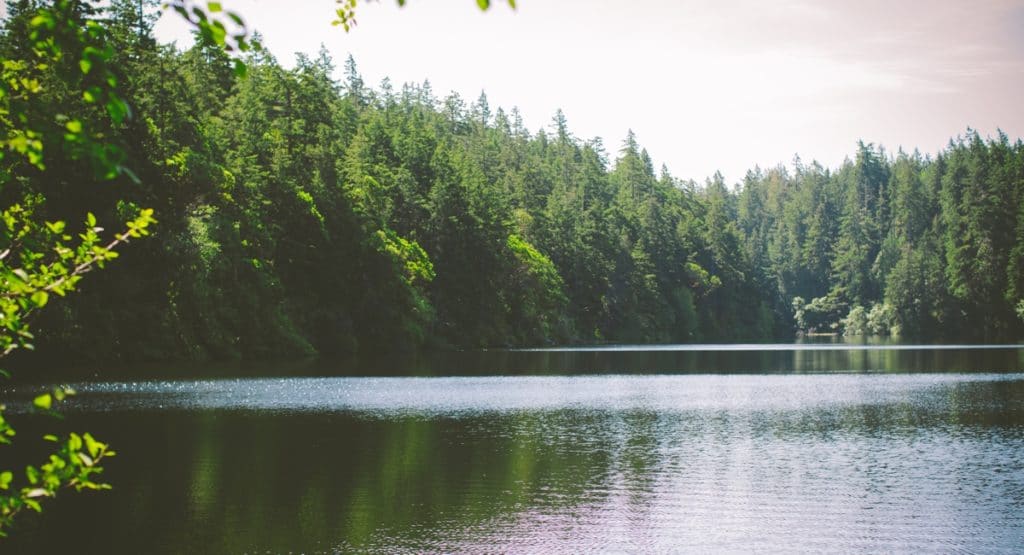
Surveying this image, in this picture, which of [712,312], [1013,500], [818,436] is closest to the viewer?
[1013,500]

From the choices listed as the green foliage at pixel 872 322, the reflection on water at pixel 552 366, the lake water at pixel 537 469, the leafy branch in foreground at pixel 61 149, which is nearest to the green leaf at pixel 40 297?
the leafy branch in foreground at pixel 61 149

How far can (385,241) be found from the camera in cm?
9469

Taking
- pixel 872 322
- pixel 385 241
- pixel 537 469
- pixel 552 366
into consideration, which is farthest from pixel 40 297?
pixel 872 322

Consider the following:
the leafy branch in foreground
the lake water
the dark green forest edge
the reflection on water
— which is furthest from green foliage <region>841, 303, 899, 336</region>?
the leafy branch in foreground

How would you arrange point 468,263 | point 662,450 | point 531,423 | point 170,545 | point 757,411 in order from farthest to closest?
point 468,263
point 757,411
point 531,423
point 662,450
point 170,545

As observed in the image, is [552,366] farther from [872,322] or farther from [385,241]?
[872,322]

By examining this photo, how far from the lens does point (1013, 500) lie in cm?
2138

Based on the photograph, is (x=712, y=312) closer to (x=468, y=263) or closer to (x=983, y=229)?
(x=983, y=229)

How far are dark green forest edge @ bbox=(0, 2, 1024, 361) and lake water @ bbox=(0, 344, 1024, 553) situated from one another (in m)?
7.68

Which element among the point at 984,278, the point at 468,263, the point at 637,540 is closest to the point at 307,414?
the point at 637,540

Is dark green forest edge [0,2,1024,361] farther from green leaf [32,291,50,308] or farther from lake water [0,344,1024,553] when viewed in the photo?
lake water [0,344,1024,553]

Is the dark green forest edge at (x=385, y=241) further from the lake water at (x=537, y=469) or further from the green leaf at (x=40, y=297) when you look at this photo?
the lake water at (x=537, y=469)

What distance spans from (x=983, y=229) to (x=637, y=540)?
158m

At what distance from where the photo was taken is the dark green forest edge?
63.7m
